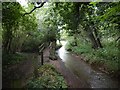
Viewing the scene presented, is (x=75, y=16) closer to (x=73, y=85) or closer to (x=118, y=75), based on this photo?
(x=118, y=75)

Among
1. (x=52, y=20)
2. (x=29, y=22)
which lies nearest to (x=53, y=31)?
(x=52, y=20)

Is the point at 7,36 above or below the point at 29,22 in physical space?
below

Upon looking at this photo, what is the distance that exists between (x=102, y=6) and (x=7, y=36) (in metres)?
5.84

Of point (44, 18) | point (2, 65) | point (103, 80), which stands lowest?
point (103, 80)

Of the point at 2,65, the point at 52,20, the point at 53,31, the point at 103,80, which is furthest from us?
the point at 53,31

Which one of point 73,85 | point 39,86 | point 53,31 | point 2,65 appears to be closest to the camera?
point 39,86

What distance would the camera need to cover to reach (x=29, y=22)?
12.3m

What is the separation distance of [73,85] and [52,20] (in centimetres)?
1334

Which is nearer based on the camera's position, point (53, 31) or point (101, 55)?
point (101, 55)

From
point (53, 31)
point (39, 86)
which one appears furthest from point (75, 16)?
point (53, 31)

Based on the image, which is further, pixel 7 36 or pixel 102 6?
pixel 7 36

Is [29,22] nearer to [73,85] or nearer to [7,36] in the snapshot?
[7,36]

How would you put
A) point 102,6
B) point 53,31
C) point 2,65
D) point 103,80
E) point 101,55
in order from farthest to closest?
point 53,31 → point 101,55 → point 102,6 → point 2,65 → point 103,80

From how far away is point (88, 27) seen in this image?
49.1 ft
